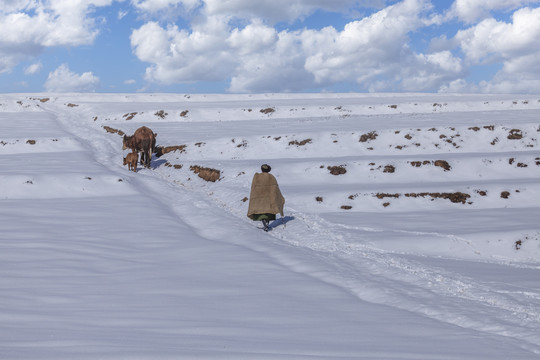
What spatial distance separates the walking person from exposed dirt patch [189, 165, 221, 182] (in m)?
6.88

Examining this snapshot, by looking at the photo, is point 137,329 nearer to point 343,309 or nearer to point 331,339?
point 331,339

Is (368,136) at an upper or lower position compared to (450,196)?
upper

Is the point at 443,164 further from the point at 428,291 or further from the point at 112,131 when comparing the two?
the point at 112,131

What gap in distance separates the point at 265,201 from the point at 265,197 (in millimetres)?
133

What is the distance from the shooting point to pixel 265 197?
13.5 metres

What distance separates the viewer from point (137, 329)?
4828mm

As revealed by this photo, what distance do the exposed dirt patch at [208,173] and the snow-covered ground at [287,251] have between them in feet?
1.62

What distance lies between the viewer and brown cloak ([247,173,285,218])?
1343 cm

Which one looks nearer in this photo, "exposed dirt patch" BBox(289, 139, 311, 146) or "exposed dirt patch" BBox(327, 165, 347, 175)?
"exposed dirt patch" BBox(327, 165, 347, 175)

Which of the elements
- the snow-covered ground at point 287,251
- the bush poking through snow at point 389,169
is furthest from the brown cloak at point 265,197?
the bush poking through snow at point 389,169

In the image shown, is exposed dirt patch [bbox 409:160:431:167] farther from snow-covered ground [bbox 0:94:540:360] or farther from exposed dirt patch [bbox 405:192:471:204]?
exposed dirt patch [bbox 405:192:471:204]

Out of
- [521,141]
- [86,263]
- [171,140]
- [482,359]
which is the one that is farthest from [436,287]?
[171,140]

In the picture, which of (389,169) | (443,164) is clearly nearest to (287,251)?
(389,169)

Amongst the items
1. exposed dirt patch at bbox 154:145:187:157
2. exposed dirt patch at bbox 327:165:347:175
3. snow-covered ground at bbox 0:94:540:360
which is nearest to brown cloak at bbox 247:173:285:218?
snow-covered ground at bbox 0:94:540:360
